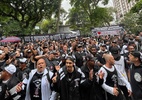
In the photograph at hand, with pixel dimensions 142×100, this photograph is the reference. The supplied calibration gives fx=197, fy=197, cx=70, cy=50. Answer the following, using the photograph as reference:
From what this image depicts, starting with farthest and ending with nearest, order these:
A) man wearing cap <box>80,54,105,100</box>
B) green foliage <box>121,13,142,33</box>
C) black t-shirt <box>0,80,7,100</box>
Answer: green foliage <box>121,13,142,33</box>, man wearing cap <box>80,54,105,100</box>, black t-shirt <box>0,80,7,100</box>

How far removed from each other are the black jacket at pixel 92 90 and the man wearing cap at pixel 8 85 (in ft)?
4.24

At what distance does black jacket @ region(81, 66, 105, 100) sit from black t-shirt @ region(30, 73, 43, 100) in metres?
0.86

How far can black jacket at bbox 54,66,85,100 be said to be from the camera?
3.61 meters

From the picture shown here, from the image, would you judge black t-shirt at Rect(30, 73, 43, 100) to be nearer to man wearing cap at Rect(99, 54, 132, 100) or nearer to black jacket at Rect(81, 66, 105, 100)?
black jacket at Rect(81, 66, 105, 100)

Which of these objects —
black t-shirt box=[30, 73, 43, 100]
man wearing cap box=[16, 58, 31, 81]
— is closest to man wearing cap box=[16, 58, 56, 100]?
black t-shirt box=[30, 73, 43, 100]

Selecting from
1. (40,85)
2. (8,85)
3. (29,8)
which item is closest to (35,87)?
(40,85)

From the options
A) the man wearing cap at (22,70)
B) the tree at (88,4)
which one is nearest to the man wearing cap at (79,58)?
the man wearing cap at (22,70)

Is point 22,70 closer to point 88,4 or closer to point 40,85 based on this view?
point 40,85

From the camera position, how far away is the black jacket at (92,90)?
3.76 m

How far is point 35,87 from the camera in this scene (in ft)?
12.4

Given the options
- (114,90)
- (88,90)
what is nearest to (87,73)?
(88,90)

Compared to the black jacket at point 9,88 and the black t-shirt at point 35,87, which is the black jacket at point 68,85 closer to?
the black t-shirt at point 35,87

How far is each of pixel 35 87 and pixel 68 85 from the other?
668 mm

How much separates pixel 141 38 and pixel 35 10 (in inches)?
797
